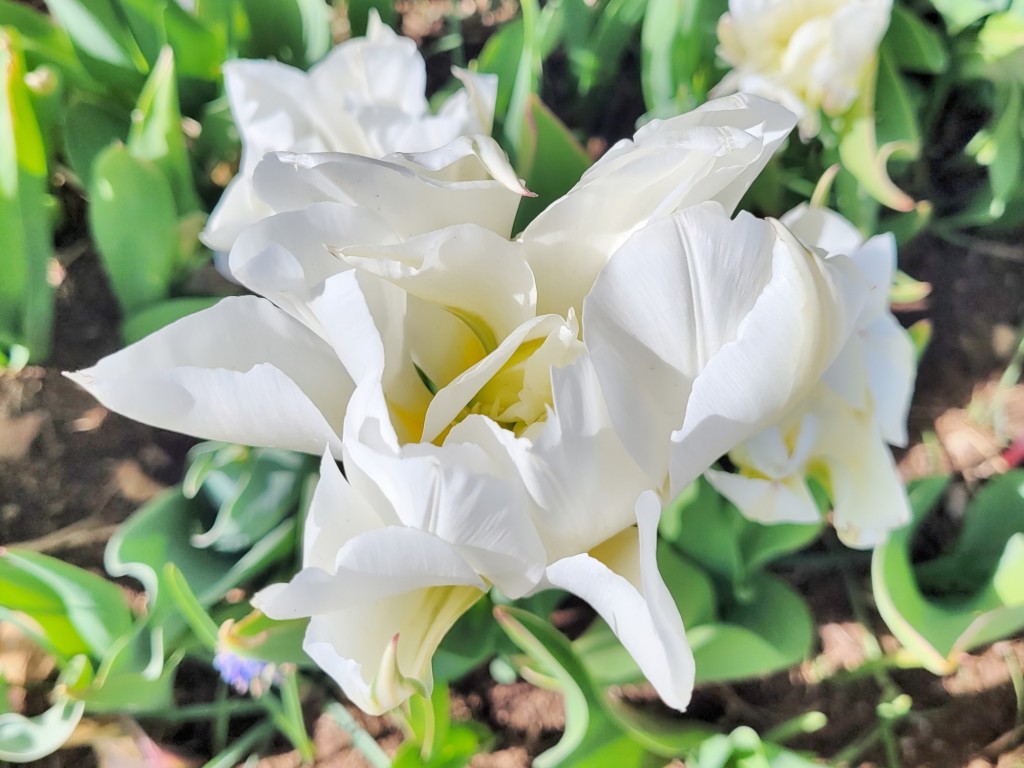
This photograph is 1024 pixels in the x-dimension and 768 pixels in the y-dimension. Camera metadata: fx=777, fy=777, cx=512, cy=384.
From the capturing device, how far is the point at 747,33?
0.55 metres

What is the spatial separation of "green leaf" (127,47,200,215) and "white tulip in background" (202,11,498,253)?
88 mm

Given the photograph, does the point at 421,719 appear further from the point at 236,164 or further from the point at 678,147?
the point at 236,164

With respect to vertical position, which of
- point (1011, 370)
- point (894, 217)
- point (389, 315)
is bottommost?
point (1011, 370)

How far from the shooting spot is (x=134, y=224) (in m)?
0.54

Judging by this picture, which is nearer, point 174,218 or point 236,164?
point 174,218

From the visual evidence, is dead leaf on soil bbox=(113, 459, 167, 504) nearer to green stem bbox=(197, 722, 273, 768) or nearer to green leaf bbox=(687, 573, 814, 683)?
green stem bbox=(197, 722, 273, 768)

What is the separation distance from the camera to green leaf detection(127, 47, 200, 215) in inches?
20.7

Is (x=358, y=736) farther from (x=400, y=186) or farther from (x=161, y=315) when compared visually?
(x=400, y=186)

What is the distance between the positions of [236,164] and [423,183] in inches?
17.2

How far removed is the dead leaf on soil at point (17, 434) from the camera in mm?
674

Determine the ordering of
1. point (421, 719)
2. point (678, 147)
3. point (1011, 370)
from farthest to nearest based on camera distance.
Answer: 1. point (1011, 370)
2. point (421, 719)
3. point (678, 147)

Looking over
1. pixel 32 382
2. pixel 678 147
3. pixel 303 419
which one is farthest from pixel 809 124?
pixel 32 382

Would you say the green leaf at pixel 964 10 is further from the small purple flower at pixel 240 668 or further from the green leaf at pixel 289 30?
the small purple flower at pixel 240 668

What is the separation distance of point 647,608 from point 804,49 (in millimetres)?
447
